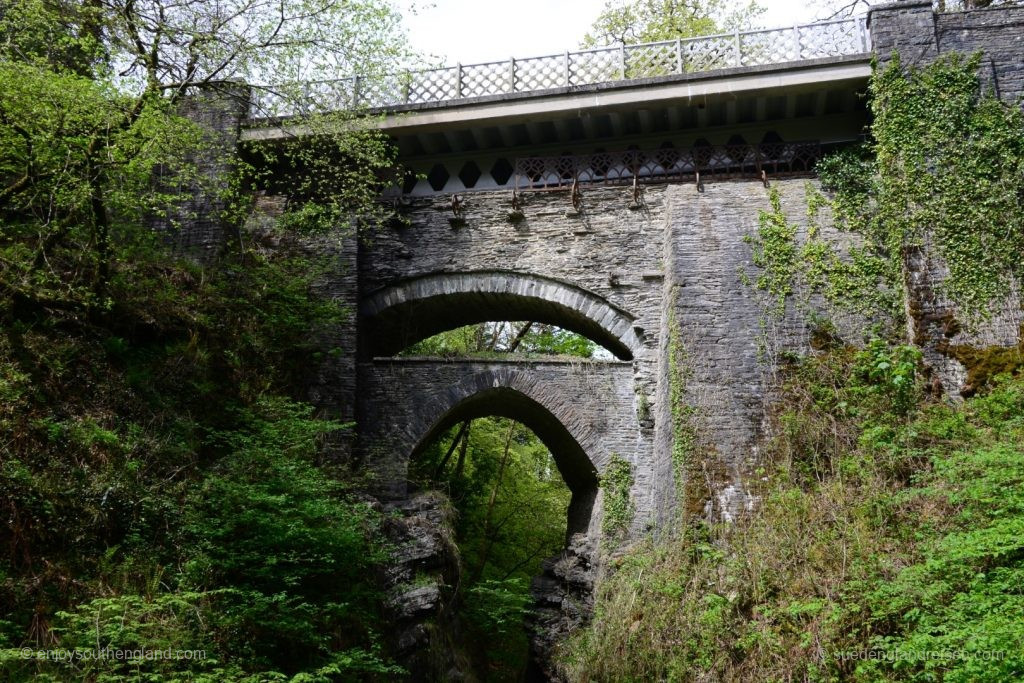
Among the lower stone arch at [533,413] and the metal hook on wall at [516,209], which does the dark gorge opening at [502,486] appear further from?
the metal hook on wall at [516,209]

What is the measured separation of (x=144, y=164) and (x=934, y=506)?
28.3ft

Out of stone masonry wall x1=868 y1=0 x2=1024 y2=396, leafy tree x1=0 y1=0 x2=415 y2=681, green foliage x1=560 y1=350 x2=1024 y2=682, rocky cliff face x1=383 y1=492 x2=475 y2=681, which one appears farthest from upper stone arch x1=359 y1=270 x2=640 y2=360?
stone masonry wall x1=868 y1=0 x2=1024 y2=396

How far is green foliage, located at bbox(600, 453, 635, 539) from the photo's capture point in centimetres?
1185

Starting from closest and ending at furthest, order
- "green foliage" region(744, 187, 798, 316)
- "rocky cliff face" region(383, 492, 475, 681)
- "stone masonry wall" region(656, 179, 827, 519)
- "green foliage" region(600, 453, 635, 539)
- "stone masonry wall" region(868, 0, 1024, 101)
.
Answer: "stone masonry wall" region(656, 179, 827, 519)
"rocky cliff face" region(383, 492, 475, 681)
"green foliage" region(744, 187, 798, 316)
"green foliage" region(600, 453, 635, 539)
"stone masonry wall" region(868, 0, 1024, 101)

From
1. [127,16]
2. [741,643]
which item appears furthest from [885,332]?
[127,16]

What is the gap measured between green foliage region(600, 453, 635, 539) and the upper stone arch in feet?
5.51

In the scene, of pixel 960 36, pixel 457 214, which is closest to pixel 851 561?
pixel 457 214

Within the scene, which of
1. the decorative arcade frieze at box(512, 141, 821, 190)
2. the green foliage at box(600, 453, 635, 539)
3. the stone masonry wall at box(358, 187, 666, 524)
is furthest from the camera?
the decorative arcade frieze at box(512, 141, 821, 190)

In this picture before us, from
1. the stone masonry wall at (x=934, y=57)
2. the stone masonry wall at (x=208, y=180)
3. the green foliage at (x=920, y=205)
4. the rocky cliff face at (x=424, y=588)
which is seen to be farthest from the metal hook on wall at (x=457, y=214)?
the stone masonry wall at (x=934, y=57)

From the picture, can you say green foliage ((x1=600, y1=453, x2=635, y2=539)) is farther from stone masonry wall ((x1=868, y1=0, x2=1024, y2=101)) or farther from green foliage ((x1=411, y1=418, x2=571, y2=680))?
stone masonry wall ((x1=868, y1=0, x2=1024, y2=101))

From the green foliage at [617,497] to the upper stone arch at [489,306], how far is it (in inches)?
66.1

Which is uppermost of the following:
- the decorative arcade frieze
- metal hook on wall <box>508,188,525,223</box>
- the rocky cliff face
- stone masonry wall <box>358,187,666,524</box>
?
the decorative arcade frieze

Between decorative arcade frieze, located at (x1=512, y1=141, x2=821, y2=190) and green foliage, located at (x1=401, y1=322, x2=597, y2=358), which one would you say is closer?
decorative arcade frieze, located at (x1=512, y1=141, x2=821, y2=190)

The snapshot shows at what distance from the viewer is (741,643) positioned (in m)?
8.07
